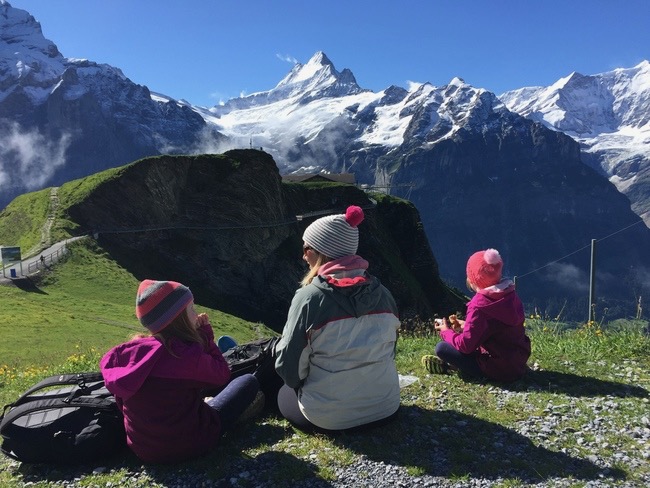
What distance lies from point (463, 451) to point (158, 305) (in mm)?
3942

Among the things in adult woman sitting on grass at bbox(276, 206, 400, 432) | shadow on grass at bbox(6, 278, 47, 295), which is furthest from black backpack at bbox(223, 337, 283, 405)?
shadow on grass at bbox(6, 278, 47, 295)

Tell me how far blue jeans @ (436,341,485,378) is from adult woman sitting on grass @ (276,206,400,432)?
243 cm

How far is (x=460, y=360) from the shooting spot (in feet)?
27.5

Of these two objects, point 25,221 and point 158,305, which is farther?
point 25,221

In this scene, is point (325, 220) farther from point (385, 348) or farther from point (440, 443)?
point (440, 443)

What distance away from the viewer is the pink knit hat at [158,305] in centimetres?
547

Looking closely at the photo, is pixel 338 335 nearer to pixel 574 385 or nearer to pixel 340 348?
pixel 340 348

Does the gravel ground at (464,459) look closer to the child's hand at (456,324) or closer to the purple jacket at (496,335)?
the purple jacket at (496,335)

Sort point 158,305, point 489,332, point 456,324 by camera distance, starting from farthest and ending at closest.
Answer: point 456,324 < point 489,332 < point 158,305

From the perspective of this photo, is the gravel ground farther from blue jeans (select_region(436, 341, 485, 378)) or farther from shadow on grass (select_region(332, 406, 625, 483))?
blue jeans (select_region(436, 341, 485, 378))

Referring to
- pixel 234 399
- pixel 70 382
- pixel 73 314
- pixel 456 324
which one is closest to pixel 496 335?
pixel 456 324

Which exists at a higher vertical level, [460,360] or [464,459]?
[460,360]

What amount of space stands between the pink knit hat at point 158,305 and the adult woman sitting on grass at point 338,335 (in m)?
1.37

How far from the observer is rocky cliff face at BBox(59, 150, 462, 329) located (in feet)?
203
